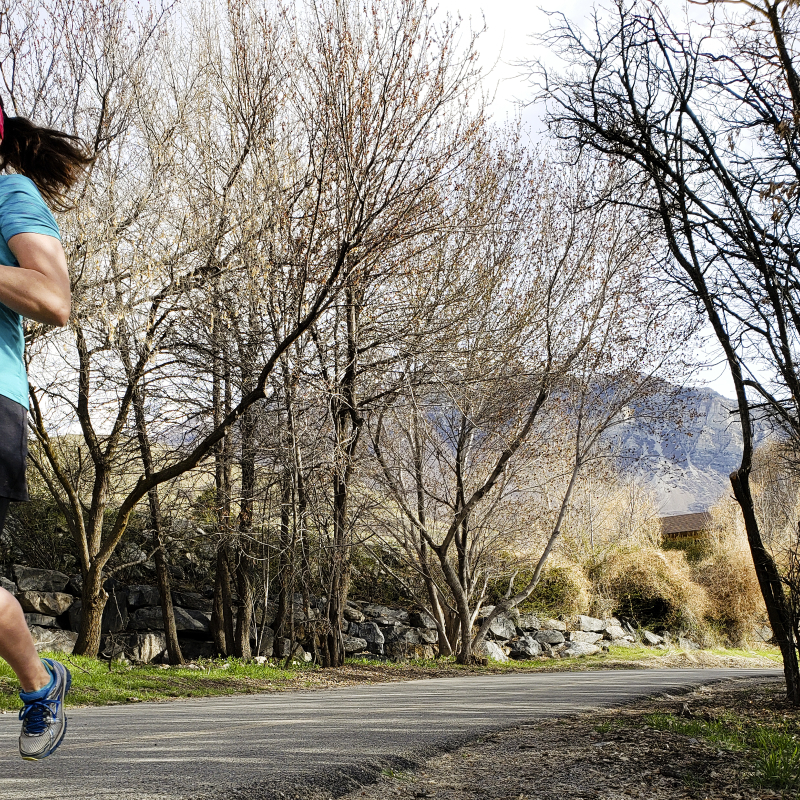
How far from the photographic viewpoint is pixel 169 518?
1261 cm

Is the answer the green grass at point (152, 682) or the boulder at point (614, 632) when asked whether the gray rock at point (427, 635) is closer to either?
the boulder at point (614, 632)

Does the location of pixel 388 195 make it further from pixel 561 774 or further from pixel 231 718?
pixel 561 774

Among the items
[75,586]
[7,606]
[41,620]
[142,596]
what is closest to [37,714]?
[7,606]

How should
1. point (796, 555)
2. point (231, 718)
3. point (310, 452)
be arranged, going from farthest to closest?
1. point (310, 452)
2. point (796, 555)
3. point (231, 718)

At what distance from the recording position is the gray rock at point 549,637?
19453 millimetres

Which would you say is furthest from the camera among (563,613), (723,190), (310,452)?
(563,613)

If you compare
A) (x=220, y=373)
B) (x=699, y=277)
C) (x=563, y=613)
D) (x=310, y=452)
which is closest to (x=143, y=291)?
(x=220, y=373)

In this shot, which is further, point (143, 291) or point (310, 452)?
point (310, 452)

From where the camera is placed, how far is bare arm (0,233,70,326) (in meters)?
1.85

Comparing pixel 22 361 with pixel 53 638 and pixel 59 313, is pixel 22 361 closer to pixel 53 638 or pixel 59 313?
pixel 59 313

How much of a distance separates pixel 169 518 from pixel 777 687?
368 inches

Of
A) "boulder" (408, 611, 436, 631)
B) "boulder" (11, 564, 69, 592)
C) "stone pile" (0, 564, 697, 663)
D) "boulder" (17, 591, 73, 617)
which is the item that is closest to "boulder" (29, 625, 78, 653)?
"stone pile" (0, 564, 697, 663)

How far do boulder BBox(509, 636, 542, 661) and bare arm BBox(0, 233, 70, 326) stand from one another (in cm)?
1803

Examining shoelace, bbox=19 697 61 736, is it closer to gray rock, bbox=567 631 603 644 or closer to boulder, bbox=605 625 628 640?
gray rock, bbox=567 631 603 644
